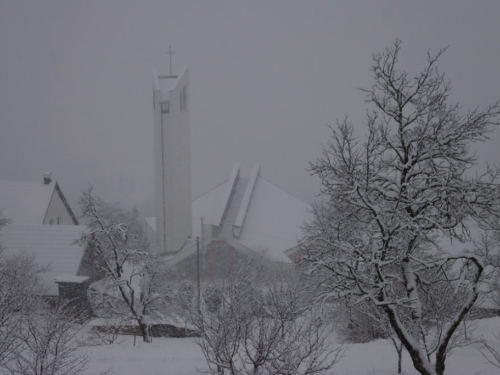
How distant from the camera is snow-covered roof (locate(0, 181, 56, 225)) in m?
28.8

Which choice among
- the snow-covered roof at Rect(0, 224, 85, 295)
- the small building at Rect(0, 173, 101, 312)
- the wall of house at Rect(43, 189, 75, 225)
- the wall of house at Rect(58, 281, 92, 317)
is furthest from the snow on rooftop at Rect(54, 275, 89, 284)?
the wall of house at Rect(43, 189, 75, 225)

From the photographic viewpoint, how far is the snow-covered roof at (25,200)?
28.8m

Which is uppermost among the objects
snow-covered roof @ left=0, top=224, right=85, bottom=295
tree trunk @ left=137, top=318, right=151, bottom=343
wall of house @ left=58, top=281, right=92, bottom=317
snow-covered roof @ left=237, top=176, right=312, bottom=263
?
snow-covered roof @ left=237, top=176, right=312, bottom=263

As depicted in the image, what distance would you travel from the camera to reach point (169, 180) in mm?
35250

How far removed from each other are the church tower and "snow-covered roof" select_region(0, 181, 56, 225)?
7404 millimetres

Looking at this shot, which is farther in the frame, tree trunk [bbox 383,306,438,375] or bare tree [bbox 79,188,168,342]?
bare tree [bbox 79,188,168,342]

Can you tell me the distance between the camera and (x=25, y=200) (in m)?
29.9

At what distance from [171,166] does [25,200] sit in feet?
31.7

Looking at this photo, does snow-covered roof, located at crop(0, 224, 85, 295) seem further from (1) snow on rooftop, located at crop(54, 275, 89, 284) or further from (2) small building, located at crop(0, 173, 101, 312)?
(1) snow on rooftop, located at crop(54, 275, 89, 284)

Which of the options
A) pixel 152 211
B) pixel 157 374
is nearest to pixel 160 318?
pixel 157 374

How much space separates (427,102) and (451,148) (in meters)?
0.77

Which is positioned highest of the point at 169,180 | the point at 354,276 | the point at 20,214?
the point at 169,180

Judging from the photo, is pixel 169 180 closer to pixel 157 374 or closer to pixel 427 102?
pixel 157 374

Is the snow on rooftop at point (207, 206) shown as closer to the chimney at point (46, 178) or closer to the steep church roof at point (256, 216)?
the steep church roof at point (256, 216)
